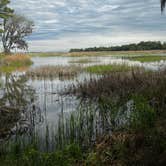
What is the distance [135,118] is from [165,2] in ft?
29.6

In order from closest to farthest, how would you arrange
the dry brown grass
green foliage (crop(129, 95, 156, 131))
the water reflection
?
green foliage (crop(129, 95, 156, 131))
the water reflection
the dry brown grass

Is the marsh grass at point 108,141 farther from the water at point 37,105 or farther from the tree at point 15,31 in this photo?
the tree at point 15,31

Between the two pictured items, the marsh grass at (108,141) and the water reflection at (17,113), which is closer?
the marsh grass at (108,141)

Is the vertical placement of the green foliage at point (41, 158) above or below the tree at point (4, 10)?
below

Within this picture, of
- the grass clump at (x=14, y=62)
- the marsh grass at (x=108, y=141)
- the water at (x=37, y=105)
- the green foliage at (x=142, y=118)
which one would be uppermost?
the grass clump at (x=14, y=62)

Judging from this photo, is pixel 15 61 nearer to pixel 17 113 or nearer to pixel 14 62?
pixel 14 62

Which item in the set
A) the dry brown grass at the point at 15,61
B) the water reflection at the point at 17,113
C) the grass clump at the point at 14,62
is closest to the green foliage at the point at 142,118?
the water reflection at the point at 17,113

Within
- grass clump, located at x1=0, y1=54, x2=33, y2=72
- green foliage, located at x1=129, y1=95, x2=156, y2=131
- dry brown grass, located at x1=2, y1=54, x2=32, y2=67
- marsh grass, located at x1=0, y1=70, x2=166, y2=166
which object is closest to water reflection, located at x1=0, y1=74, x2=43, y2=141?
marsh grass, located at x1=0, y1=70, x2=166, y2=166

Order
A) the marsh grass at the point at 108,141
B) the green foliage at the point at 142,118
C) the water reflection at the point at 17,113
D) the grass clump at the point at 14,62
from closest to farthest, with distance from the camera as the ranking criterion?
the marsh grass at the point at 108,141, the green foliage at the point at 142,118, the water reflection at the point at 17,113, the grass clump at the point at 14,62

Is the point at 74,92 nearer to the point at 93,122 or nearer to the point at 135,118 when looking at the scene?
the point at 93,122

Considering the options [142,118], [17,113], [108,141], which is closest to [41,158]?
[108,141]

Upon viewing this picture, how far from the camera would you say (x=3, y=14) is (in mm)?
51781

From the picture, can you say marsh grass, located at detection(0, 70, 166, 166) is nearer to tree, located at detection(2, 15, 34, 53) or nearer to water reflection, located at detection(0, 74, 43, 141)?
water reflection, located at detection(0, 74, 43, 141)

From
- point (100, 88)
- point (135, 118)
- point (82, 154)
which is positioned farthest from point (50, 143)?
point (100, 88)
